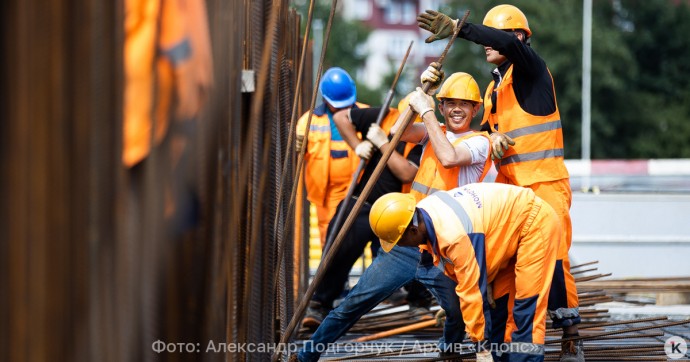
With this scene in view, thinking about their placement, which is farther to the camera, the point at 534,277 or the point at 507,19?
the point at 507,19

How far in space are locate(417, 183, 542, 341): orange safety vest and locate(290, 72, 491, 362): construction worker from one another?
291 millimetres

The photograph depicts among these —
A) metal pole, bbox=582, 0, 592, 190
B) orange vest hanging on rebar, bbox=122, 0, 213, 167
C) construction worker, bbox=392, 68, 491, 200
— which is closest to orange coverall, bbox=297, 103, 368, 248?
construction worker, bbox=392, 68, 491, 200

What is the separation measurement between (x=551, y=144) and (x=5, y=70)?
4644 millimetres

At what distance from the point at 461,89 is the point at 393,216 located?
1350 millimetres

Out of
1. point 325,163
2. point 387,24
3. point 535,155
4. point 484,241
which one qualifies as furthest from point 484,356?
point 387,24

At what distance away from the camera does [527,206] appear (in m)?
5.13

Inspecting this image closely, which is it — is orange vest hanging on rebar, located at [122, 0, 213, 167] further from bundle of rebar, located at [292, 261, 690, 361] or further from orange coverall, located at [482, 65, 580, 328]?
orange coverall, located at [482, 65, 580, 328]

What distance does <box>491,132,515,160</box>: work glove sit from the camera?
5.77 metres

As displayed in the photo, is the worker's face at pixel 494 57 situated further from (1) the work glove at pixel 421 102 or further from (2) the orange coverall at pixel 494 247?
(2) the orange coverall at pixel 494 247

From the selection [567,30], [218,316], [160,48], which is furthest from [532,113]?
[567,30]

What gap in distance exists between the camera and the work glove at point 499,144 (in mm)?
5770

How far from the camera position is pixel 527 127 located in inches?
235

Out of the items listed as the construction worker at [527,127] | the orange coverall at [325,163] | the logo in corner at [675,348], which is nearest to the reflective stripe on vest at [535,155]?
the construction worker at [527,127]

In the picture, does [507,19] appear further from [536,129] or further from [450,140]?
[450,140]
